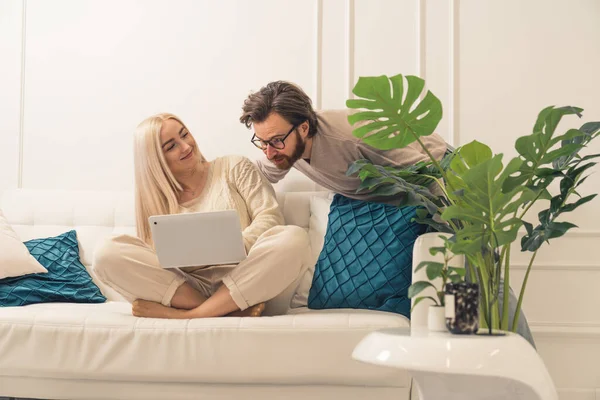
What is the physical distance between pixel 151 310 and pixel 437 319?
100cm

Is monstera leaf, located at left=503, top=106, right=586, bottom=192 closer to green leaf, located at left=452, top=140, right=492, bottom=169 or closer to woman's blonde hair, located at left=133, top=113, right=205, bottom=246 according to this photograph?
green leaf, located at left=452, top=140, right=492, bottom=169

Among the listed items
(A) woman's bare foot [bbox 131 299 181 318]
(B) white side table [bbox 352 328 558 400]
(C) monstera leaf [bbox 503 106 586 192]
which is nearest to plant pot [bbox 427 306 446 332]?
(B) white side table [bbox 352 328 558 400]

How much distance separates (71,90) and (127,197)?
0.66 m

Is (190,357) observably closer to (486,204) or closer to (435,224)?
(435,224)

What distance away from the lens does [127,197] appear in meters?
2.94

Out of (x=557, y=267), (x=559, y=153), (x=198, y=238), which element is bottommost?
(x=557, y=267)

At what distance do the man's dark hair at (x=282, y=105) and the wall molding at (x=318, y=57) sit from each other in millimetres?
506

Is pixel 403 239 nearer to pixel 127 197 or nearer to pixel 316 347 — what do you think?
pixel 316 347

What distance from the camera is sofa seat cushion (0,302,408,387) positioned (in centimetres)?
204

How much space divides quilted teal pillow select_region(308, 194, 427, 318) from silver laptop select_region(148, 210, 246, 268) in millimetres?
371

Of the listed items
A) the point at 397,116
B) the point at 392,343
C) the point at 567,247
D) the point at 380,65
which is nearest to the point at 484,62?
the point at 380,65

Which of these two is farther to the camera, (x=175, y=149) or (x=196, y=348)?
(x=175, y=149)

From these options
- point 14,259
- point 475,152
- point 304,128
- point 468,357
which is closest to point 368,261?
point 304,128

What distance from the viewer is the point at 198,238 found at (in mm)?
2209
